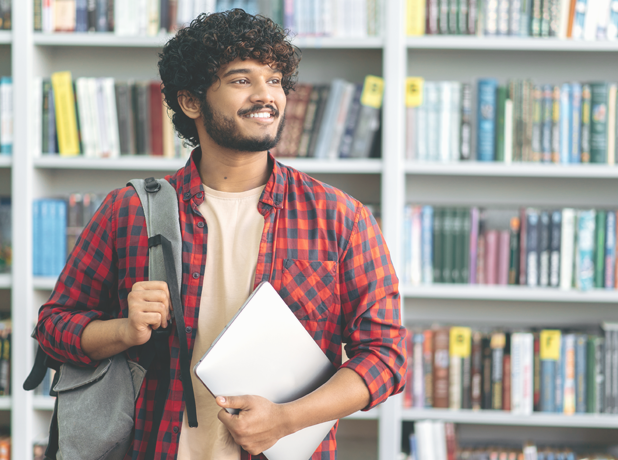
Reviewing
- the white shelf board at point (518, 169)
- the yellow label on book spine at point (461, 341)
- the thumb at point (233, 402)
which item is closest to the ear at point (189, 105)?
the thumb at point (233, 402)

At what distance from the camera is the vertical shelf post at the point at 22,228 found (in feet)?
5.90

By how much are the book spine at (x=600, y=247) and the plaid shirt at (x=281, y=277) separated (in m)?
1.14

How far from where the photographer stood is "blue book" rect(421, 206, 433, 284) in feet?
5.98

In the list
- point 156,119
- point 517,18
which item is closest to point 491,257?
point 517,18

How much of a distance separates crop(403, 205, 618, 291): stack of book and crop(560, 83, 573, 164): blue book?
0.18 m

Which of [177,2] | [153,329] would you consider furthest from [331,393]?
[177,2]

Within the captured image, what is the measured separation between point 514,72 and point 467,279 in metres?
0.77

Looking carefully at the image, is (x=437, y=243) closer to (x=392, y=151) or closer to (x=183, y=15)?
(x=392, y=151)

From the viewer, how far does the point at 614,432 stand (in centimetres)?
200

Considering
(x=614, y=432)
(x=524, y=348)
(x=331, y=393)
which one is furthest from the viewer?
(x=614, y=432)

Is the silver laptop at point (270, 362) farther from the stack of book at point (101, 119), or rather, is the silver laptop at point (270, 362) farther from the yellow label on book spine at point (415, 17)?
the yellow label on book spine at point (415, 17)

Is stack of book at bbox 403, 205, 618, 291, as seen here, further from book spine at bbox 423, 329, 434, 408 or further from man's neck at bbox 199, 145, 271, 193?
man's neck at bbox 199, 145, 271, 193

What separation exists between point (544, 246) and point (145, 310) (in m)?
1.38

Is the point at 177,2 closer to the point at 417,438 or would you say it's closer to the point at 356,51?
the point at 356,51
